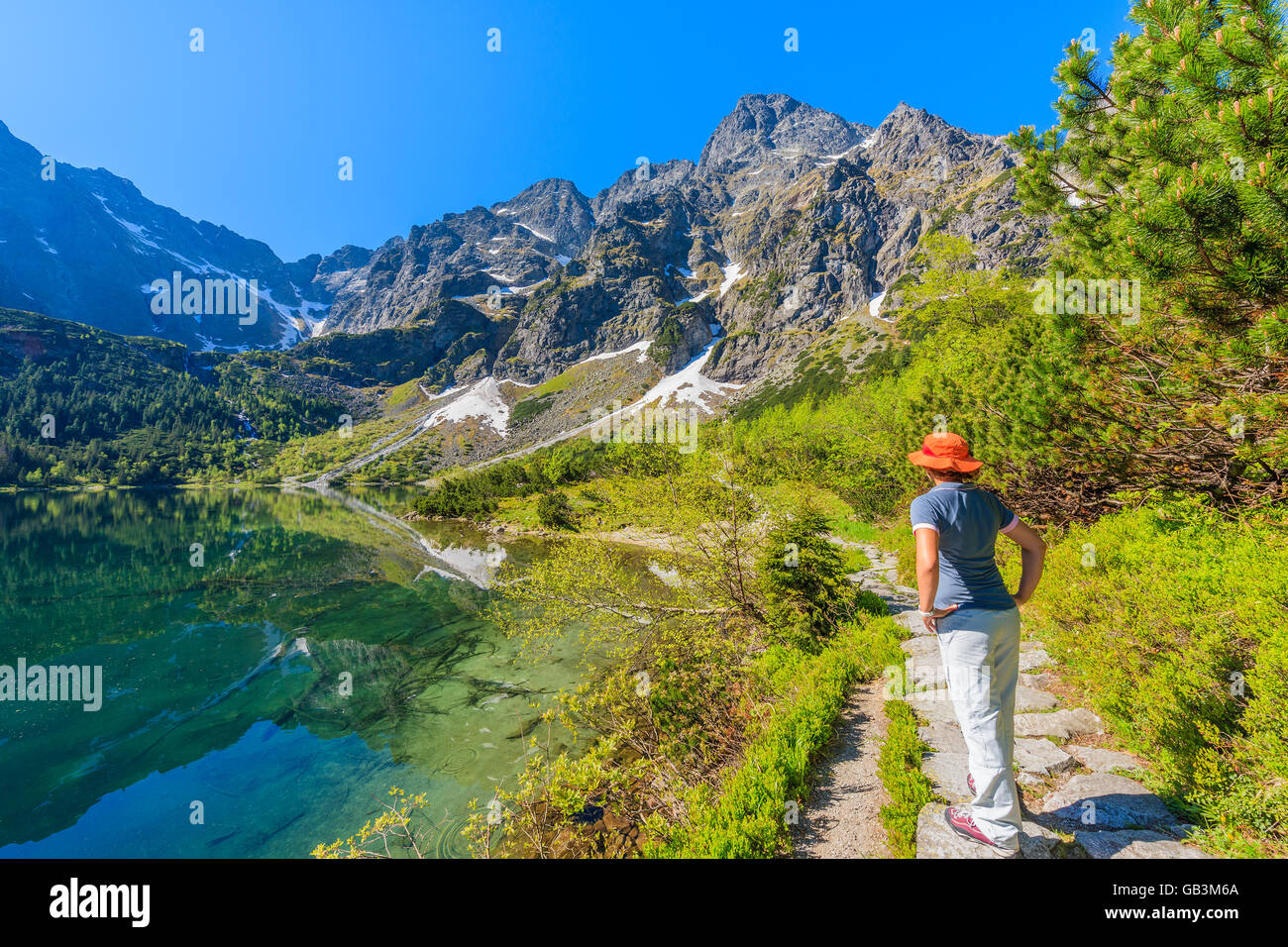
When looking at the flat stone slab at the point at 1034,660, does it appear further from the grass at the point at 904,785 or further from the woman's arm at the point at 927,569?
the woman's arm at the point at 927,569

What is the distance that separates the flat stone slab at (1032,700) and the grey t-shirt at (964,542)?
4501 millimetres

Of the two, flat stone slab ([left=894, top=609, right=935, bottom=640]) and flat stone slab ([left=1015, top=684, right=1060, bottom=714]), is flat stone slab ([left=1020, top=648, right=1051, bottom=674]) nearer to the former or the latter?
flat stone slab ([left=1015, top=684, right=1060, bottom=714])

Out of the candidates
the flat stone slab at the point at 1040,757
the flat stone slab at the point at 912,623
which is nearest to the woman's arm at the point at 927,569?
the flat stone slab at the point at 1040,757

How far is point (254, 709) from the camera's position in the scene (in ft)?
53.2

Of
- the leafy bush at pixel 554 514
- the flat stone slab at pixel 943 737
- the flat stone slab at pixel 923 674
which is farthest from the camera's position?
the leafy bush at pixel 554 514

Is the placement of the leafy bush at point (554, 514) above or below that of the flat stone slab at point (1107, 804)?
below

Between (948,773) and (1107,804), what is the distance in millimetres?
1511

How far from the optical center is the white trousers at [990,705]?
399 cm

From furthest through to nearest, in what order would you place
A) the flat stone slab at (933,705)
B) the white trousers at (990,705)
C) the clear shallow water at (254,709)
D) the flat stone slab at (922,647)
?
the clear shallow water at (254,709), the flat stone slab at (922,647), the flat stone slab at (933,705), the white trousers at (990,705)

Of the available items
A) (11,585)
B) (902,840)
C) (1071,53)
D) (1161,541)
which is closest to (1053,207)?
(1071,53)

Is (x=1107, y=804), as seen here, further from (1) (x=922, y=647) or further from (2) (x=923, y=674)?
(1) (x=922, y=647)

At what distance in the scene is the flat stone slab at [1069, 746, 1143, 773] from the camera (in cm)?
557

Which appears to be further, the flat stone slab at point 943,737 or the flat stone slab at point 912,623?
the flat stone slab at point 912,623

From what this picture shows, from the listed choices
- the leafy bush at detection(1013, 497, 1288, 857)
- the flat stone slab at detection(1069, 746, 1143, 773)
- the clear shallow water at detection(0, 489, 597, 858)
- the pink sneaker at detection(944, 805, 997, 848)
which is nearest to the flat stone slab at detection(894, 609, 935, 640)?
the leafy bush at detection(1013, 497, 1288, 857)
